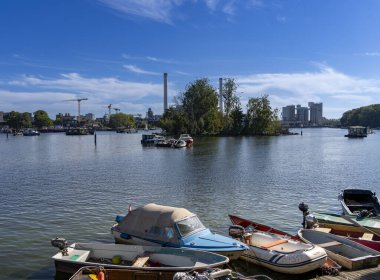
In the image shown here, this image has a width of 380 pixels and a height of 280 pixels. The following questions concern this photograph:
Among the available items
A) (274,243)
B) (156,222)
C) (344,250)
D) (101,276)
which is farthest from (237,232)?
(101,276)

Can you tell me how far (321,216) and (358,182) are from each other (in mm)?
26487

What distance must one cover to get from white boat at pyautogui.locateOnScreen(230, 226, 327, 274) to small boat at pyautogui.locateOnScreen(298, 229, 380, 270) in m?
1.12

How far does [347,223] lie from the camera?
24.9m

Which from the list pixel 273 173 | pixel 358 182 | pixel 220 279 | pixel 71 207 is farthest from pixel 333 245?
pixel 273 173

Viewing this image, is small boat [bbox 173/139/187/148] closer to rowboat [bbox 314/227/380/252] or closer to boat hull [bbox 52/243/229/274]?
rowboat [bbox 314/227/380/252]

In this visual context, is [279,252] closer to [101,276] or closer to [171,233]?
[171,233]

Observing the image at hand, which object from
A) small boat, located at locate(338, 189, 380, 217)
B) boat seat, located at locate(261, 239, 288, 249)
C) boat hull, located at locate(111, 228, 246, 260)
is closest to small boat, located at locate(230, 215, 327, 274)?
boat seat, located at locate(261, 239, 288, 249)

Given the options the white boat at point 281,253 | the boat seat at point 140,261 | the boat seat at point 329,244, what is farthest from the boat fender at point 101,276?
the boat seat at point 329,244

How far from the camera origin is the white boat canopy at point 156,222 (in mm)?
20562

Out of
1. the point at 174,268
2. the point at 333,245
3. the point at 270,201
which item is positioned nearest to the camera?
the point at 174,268

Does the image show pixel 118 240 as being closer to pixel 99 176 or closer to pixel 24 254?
pixel 24 254

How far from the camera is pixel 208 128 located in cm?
17600

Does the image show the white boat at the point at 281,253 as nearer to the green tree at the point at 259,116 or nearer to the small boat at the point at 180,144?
the small boat at the point at 180,144

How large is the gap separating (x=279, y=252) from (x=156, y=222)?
6.34 meters
